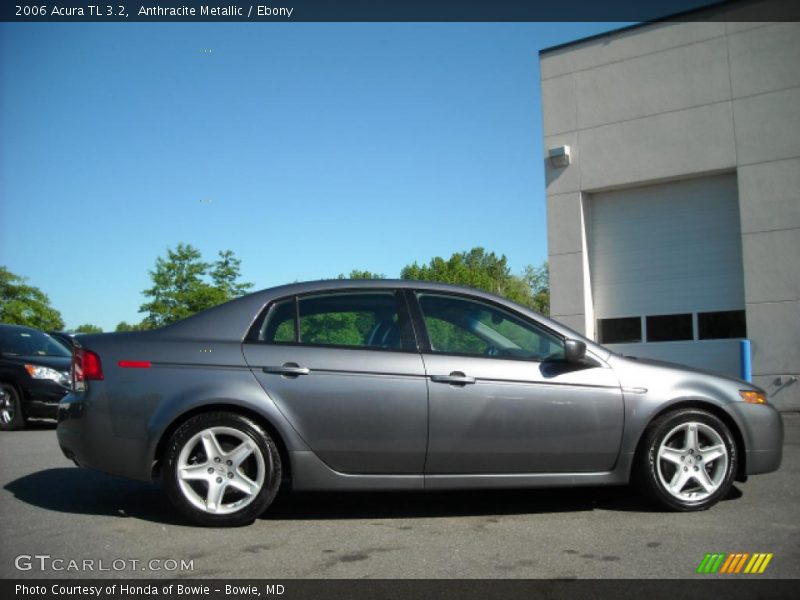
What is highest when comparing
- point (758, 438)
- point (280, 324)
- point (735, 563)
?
point (280, 324)

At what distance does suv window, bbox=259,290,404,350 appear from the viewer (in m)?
4.79

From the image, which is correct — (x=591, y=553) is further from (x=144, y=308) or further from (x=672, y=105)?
(x=144, y=308)


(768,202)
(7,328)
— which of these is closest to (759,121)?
(768,202)

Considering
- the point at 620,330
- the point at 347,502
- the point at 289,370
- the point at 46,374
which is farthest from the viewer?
the point at 620,330

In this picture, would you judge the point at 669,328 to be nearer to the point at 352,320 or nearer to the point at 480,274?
the point at 352,320

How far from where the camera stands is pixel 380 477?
4598 millimetres

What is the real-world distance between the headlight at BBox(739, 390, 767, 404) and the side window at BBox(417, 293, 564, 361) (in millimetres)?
1313

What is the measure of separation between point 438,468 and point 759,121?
1309 cm

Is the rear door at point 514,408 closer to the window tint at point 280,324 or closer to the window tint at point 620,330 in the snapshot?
the window tint at point 280,324

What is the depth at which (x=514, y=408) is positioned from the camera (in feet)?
15.3

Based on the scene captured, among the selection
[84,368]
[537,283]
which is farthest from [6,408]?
[537,283]

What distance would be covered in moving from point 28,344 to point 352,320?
8597mm

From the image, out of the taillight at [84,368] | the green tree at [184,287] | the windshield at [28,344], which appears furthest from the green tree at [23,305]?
the taillight at [84,368]

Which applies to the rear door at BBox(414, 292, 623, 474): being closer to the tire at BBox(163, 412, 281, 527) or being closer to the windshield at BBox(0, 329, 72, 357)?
the tire at BBox(163, 412, 281, 527)
